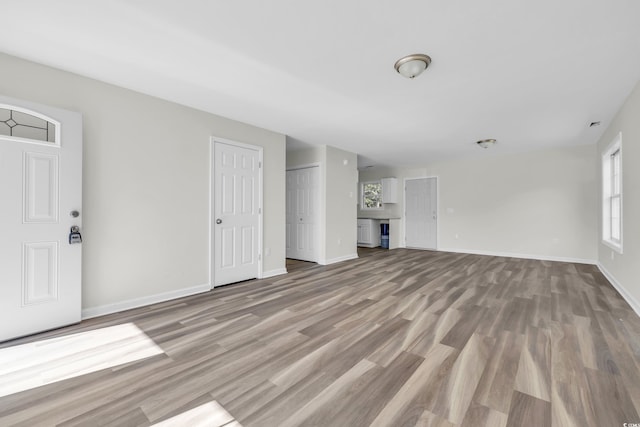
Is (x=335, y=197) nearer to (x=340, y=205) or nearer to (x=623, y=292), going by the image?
(x=340, y=205)

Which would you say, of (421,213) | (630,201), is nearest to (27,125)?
(630,201)

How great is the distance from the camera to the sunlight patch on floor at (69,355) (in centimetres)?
181

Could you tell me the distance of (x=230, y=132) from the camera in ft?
13.2

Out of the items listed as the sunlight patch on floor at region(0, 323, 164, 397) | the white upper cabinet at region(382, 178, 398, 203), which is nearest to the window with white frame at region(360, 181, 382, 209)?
the white upper cabinet at region(382, 178, 398, 203)

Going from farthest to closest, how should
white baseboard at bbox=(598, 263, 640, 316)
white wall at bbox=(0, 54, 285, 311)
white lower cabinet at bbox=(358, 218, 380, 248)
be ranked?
white lower cabinet at bbox=(358, 218, 380, 248)
white baseboard at bbox=(598, 263, 640, 316)
white wall at bbox=(0, 54, 285, 311)

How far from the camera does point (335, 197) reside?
5.79 m

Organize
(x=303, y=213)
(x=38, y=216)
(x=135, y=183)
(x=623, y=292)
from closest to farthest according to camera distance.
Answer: (x=38, y=216) < (x=135, y=183) < (x=623, y=292) < (x=303, y=213)

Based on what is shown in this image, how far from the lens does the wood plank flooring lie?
4.88ft

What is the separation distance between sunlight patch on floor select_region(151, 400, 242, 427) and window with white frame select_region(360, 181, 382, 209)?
752 cm

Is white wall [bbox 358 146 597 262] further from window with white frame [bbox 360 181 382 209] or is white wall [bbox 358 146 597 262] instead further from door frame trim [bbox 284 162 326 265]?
door frame trim [bbox 284 162 326 265]

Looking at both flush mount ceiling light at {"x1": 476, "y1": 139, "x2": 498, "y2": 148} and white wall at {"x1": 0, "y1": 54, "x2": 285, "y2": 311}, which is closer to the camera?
white wall at {"x1": 0, "y1": 54, "x2": 285, "y2": 311}

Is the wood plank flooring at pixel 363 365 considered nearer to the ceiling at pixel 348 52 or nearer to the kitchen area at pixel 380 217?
the ceiling at pixel 348 52

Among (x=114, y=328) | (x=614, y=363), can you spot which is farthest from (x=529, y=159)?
(x=114, y=328)

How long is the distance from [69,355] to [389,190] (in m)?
7.41
